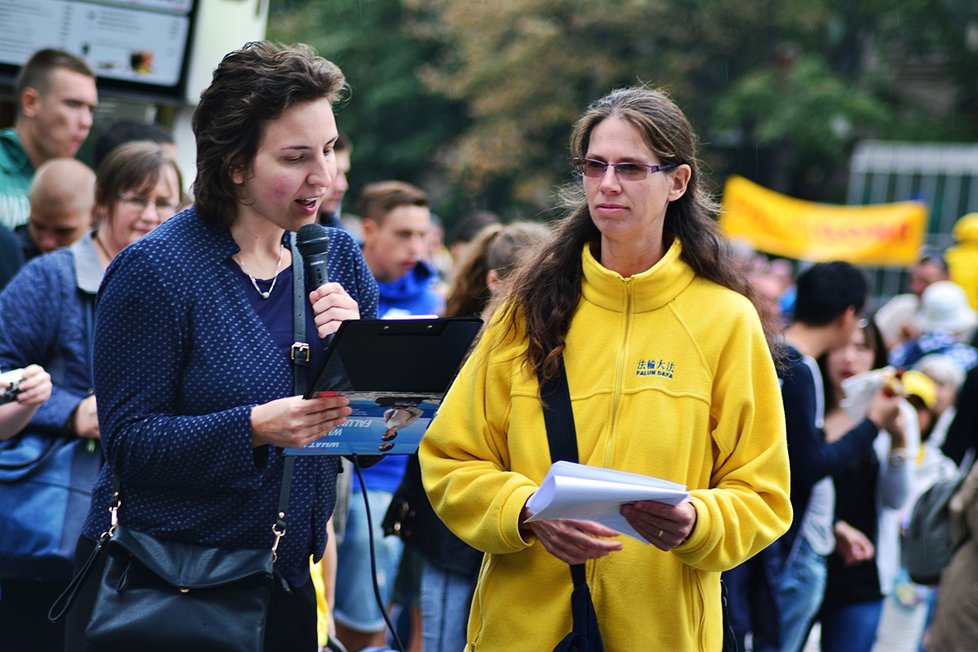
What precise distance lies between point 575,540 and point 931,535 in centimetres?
305

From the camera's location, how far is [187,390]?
9.88 feet

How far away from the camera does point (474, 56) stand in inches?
1032

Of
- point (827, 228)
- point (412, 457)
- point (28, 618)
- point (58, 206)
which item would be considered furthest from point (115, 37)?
point (827, 228)

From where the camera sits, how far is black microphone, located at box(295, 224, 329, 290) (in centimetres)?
311

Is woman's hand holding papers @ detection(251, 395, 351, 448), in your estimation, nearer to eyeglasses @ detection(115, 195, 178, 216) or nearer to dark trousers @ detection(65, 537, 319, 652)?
dark trousers @ detection(65, 537, 319, 652)

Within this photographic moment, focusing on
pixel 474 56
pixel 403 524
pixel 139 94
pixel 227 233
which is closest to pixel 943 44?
pixel 474 56

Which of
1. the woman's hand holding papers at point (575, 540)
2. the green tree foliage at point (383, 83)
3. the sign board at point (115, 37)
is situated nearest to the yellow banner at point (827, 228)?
the sign board at point (115, 37)

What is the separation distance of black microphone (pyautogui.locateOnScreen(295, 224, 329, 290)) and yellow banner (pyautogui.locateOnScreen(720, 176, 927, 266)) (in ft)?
47.4

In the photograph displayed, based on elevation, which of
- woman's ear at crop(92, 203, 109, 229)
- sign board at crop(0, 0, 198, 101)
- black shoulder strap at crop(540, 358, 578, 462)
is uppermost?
sign board at crop(0, 0, 198, 101)

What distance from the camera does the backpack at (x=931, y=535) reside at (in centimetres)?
548

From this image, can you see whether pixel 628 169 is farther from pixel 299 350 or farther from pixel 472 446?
pixel 299 350

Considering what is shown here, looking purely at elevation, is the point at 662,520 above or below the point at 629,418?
below

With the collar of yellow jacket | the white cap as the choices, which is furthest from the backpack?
the white cap

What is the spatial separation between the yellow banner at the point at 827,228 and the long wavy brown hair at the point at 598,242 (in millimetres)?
13999
